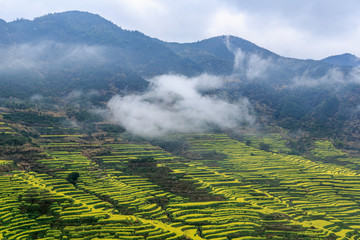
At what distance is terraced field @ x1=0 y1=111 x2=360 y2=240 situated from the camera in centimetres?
4353

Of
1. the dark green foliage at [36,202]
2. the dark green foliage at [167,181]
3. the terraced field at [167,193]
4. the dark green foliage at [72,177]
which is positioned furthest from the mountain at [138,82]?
the dark green foliage at [36,202]

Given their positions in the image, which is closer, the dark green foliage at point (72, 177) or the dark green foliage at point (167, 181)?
the dark green foliage at point (72, 177)

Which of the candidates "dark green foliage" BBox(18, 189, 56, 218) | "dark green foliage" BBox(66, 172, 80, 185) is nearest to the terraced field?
"dark green foliage" BBox(18, 189, 56, 218)

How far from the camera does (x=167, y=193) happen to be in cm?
5806

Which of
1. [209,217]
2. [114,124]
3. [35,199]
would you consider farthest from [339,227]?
[114,124]

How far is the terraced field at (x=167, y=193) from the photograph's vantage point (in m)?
43.5

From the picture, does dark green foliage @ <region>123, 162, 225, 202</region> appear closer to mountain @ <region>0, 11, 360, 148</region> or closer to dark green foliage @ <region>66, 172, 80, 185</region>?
dark green foliage @ <region>66, 172, 80, 185</region>

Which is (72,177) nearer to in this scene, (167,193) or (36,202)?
(36,202)

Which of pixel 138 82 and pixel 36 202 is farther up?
pixel 138 82

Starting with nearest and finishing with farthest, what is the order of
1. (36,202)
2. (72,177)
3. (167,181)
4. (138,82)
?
(36,202) < (72,177) < (167,181) < (138,82)

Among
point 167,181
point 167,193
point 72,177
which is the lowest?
point 167,193

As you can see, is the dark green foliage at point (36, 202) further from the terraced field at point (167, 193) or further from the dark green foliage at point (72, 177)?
the dark green foliage at point (72, 177)

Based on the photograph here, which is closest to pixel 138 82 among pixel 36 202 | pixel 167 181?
pixel 167 181

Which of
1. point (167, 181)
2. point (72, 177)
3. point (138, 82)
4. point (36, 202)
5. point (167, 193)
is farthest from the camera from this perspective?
point (138, 82)
